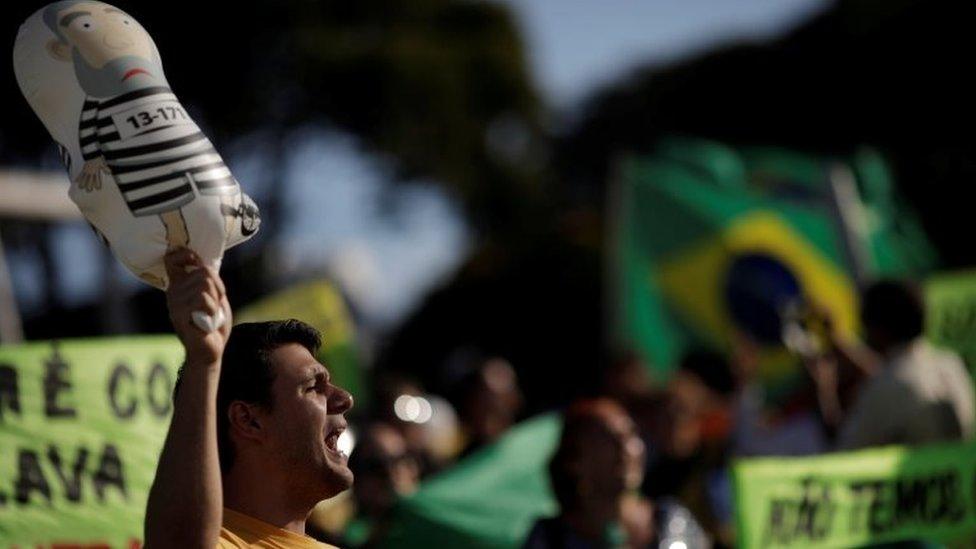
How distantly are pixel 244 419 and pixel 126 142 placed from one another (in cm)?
62

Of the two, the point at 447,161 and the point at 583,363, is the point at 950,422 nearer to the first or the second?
the point at 583,363

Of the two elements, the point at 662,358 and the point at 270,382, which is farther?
the point at 662,358

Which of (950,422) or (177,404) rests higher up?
(177,404)

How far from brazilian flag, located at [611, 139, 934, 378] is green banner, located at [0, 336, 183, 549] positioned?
659 cm

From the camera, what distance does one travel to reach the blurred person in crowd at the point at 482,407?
7.62 m

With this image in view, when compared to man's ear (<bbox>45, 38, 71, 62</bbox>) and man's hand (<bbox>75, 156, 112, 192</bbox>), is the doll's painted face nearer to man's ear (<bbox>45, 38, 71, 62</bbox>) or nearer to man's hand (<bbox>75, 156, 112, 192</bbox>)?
man's ear (<bbox>45, 38, 71, 62</bbox>)

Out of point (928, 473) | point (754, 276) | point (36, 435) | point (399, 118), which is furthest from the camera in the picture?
point (399, 118)

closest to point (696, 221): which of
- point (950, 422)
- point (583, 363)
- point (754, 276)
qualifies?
point (754, 276)

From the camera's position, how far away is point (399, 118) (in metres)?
37.2

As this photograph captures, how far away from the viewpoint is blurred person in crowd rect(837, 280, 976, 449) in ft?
19.4

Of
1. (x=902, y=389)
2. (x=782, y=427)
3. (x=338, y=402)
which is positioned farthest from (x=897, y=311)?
(x=338, y=402)

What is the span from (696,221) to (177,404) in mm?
8801

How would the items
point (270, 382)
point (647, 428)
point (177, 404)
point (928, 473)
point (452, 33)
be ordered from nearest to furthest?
point (177, 404) → point (270, 382) → point (928, 473) → point (647, 428) → point (452, 33)

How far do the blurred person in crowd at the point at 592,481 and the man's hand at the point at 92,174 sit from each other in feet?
7.57
